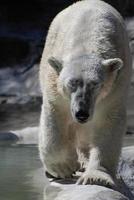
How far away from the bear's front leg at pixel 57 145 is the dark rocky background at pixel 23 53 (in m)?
5.17

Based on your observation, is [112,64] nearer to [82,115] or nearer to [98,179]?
[82,115]

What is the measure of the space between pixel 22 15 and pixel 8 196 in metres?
12.7

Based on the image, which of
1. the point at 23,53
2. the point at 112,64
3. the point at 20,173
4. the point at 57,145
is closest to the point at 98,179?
the point at 57,145

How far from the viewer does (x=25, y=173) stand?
6.94 metres

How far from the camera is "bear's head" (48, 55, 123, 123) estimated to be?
190 inches

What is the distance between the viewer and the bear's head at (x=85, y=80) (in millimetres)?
4820

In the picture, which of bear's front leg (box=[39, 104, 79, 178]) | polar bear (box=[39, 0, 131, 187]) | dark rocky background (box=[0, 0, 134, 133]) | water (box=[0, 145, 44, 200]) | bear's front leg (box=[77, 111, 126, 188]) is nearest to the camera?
polar bear (box=[39, 0, 131, 187])

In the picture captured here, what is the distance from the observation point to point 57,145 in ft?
18.3

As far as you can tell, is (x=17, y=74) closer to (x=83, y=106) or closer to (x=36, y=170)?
(x=36, y=170)

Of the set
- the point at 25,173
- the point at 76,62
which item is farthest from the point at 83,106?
the point at 25,173

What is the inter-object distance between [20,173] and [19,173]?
1 cm

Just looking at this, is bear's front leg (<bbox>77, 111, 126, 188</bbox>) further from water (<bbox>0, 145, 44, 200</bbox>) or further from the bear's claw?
water (<bbox>0, 145, 44, 200</bbox>)

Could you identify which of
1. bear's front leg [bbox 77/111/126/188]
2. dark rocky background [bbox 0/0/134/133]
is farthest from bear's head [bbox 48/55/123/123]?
dark rocky background [bbox 0/0/134/133]

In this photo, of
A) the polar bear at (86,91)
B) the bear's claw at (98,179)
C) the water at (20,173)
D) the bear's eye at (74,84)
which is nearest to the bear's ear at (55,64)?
the polar bear at (86,91)
